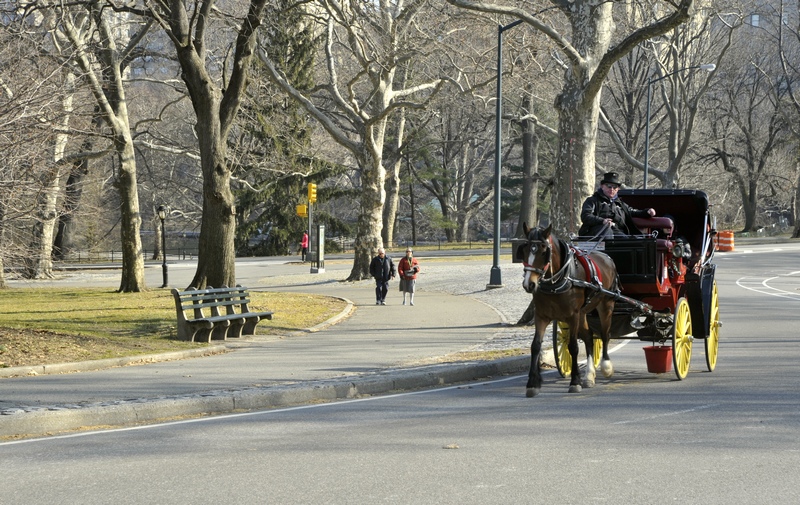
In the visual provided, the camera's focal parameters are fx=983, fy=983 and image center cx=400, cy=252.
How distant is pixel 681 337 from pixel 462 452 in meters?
5.51

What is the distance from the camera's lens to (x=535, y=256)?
11.1m

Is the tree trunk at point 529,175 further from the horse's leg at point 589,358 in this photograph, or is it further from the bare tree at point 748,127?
the horse's leg at point 589,358

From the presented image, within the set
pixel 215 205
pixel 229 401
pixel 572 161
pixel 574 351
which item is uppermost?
pixel 572 161

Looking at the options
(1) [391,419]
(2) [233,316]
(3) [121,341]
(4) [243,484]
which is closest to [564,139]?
(2) [233,316]

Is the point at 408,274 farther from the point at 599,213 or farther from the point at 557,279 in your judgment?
the point at 557,279

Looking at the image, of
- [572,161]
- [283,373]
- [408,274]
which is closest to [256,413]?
[283,373]

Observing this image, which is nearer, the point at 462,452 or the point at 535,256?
the point at 462,452

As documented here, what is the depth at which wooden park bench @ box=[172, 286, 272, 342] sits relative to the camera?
1955cm

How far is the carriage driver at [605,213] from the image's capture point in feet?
43.3

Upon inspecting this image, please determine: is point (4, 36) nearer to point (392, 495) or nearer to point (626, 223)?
point (626, 223)

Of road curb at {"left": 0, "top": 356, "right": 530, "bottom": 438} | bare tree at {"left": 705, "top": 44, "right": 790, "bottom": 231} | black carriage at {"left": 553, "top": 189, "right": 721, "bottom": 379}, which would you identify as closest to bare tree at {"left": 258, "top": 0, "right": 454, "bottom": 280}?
black carriage at {"left": 553, "top": 189, "right": 721, "bottom": 379}

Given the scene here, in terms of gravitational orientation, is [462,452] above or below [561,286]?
below

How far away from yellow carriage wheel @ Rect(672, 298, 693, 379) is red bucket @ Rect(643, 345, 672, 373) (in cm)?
22

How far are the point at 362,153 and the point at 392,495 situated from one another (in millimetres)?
32019
